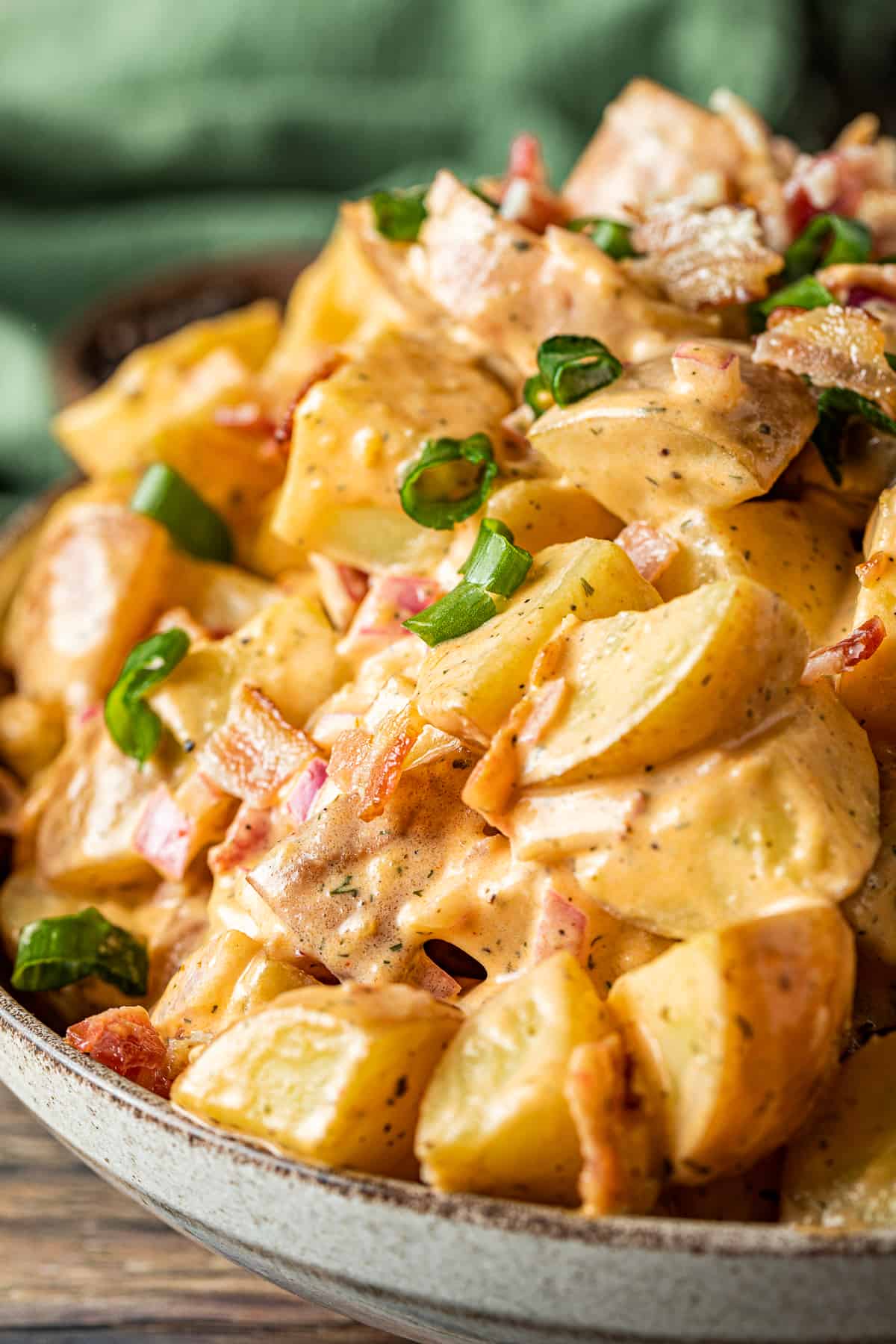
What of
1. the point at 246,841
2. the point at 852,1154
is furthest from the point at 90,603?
the point at 852,1154

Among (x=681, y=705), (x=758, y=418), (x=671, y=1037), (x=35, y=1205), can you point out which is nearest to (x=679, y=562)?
(x=758, y=418)

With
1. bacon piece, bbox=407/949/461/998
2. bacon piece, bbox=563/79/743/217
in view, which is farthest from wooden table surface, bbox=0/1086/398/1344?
bacon piece, bbox=563/79/743/217

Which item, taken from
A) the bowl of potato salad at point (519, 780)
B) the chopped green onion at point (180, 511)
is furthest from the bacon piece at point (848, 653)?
the chopped green onion at point (180, 511)

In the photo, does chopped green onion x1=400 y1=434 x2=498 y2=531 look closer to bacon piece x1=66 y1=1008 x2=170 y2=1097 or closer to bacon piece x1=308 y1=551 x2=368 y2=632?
bacon piece x1=308 y1=551 x2=368 y2=632

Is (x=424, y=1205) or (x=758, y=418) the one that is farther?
(x=758, y=418)

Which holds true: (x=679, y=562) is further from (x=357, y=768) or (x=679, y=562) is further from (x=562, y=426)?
(x=357, y=768)

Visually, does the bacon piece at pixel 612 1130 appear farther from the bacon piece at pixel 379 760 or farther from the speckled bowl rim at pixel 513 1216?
the bacon piece at pixel 379 760

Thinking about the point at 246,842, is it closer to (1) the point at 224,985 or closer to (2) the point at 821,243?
(1) the point at 224,985
